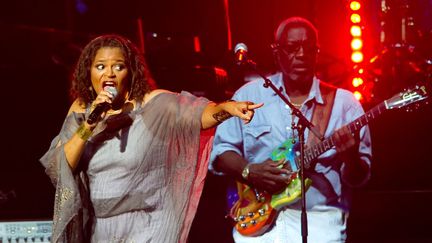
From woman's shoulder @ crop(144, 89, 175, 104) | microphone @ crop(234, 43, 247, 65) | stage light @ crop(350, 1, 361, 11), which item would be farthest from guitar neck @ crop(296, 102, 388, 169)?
stage light @ crop(350, 1, 361, 11)

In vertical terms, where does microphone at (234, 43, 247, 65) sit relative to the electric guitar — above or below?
above

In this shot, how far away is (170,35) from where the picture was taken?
6.06 m

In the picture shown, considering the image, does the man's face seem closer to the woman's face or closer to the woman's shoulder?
the woman's shoulder

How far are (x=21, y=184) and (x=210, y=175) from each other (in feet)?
5.08

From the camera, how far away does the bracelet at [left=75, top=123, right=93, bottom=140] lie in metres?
3.49

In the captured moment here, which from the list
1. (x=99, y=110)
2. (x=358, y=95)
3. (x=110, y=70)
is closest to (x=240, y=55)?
(x=110, y=70)

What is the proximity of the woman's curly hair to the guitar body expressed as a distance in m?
1.12

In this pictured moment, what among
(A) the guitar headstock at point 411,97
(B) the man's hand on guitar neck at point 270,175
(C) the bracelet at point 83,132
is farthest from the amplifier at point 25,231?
(A) the guitar headstock at point 411,97

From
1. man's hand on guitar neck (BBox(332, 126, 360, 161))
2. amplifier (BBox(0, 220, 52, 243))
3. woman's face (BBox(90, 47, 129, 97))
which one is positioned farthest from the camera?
man's hand on guitar neck (BBox(332, 126, 360, 161))

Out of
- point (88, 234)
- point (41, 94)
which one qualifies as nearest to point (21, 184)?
point (41, 94)

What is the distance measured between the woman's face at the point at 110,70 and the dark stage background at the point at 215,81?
1529 mm

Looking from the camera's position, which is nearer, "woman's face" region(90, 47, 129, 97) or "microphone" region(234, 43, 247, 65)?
"woman's face" region(90, 47, 129, 97)

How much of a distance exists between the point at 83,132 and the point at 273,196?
1.54 meters

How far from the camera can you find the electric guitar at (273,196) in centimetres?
438
